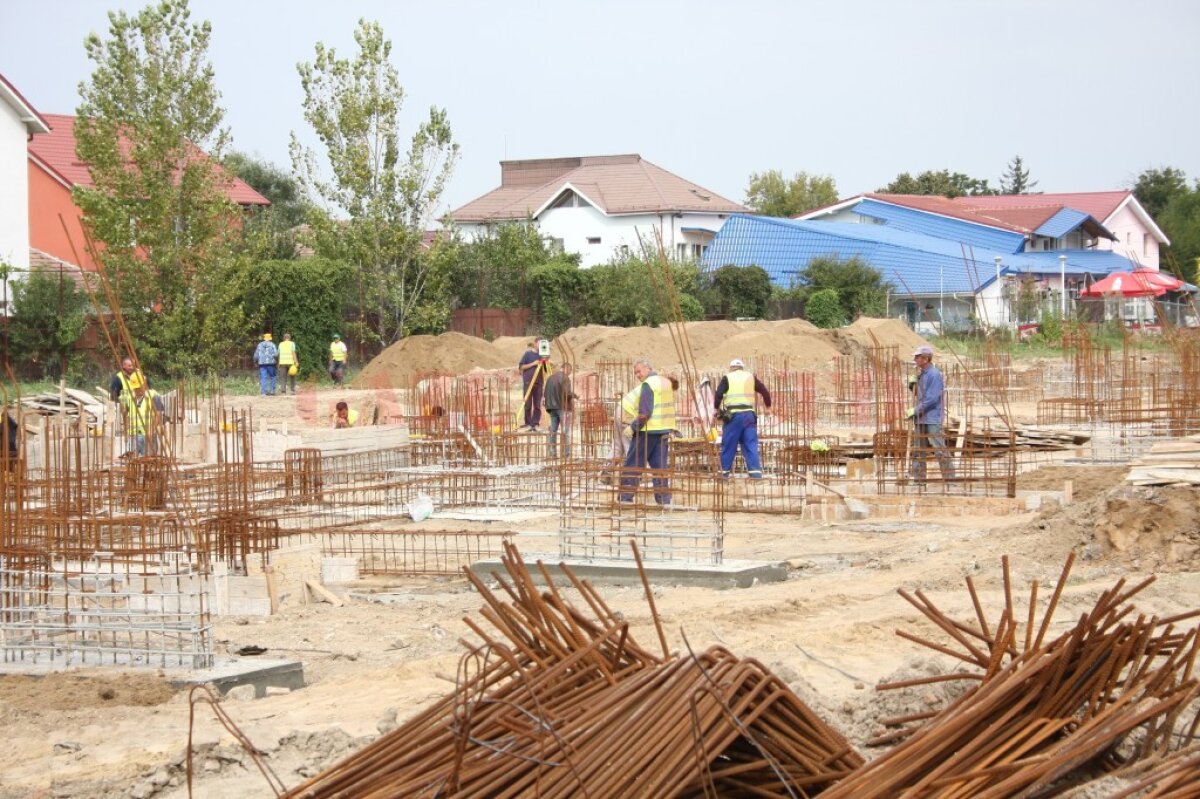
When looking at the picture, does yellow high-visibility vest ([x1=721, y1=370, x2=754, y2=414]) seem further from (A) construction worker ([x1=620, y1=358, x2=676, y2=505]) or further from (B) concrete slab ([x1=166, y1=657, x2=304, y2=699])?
(B) concrete slab ([x1=166, y1=657, x2=304, y2=699])

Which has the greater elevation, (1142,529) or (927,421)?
(927,421)

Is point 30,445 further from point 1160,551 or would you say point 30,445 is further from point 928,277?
point 928,277

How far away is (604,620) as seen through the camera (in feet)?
13.9

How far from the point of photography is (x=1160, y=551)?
30.4 ft

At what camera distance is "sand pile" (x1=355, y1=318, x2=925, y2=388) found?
30.4 m

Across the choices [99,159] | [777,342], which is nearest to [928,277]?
[777,342]

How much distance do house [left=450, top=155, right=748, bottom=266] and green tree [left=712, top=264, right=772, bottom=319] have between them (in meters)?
9.18

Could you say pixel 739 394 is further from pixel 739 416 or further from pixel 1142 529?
pixel 1142 529

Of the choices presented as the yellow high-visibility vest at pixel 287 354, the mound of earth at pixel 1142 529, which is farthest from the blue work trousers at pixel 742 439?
the yellow high-visibility vest at pixel 287 354

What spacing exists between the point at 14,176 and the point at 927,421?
1033 inches

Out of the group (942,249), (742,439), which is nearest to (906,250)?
(942,249)

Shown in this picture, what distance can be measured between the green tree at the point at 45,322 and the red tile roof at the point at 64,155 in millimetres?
12991

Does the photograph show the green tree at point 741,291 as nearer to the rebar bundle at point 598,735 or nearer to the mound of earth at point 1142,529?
the mound of earth at point 1142,529

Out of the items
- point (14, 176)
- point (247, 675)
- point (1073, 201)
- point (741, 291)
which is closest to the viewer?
point (247, 675)
